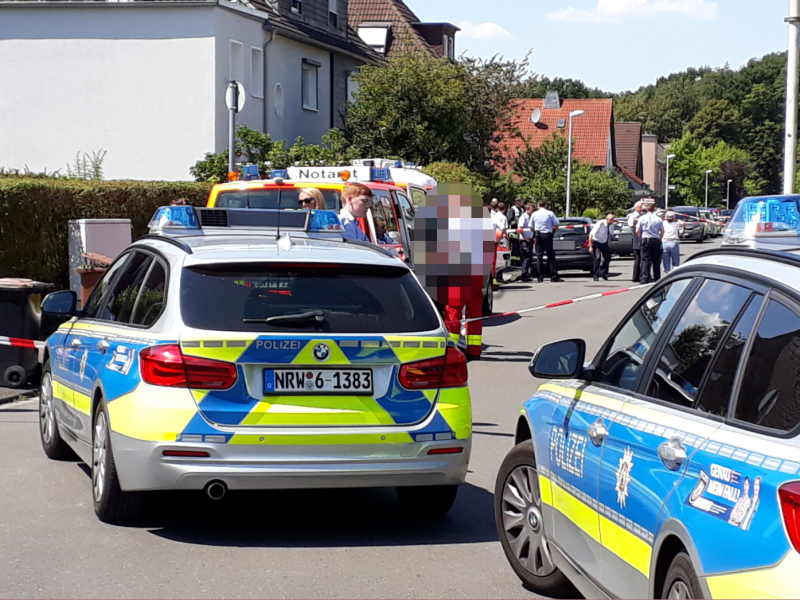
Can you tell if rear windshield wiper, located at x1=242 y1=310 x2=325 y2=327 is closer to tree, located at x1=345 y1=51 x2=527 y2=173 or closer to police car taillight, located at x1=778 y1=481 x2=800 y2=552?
police car taillight, located at x1=778 y1=481 x2=800 y2=552

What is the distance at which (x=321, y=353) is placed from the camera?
19.7 ft

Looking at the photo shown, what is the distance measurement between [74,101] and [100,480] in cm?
2623

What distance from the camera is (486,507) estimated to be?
278 inches

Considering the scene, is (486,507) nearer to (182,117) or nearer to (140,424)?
(140,424)

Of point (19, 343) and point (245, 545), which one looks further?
point (19, 343)

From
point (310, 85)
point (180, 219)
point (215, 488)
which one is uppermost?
point (310, 85)

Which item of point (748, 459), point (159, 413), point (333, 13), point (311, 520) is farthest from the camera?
point (333, 13)

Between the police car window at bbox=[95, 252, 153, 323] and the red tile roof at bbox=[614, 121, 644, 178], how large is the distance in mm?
92133

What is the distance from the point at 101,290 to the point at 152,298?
1461 mm

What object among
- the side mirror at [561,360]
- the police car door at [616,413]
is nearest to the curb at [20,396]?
the side mirror at [561,360]

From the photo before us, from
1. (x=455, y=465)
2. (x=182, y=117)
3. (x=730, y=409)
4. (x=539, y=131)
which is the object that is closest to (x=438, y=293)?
(x=455, y=465)

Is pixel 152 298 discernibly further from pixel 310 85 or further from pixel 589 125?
pixel 589 125

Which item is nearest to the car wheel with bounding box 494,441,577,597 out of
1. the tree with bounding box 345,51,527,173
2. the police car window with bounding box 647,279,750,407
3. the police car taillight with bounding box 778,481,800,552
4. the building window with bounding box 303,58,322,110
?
the police car window with bounding box 647,279,750,407

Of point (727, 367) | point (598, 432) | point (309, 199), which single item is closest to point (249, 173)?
point (309, 199)
